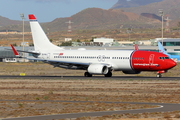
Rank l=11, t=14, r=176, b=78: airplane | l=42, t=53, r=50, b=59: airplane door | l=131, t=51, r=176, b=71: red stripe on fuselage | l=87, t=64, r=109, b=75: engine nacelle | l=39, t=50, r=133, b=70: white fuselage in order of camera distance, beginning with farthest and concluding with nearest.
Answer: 1. l=42, t=53, r=50, b=59: airplane door
2. l=87, t=64, r=109, b=75: engine nacelle
3. l=39, t=50, r=133, b=70: white fuselage
4. l=11, t=14, r=176, b=78: airplane
5. l=131, t=51, r=176, b=71: red stripe on fuselage

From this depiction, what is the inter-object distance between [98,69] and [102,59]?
2.27 metres

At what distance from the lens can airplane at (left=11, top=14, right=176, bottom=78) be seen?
5353cm

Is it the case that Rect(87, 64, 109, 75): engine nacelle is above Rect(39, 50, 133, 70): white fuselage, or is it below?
below

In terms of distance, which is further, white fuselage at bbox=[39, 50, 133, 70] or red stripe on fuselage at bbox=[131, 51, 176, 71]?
white fuselage at bbox=[39, 50, 133, 70]

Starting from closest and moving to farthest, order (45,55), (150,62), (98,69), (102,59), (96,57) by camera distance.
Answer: (150,62) < (98,69) < (102,59) < (96,57) < (45,55)

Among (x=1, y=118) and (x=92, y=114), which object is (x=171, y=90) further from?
(x=1, y=118)

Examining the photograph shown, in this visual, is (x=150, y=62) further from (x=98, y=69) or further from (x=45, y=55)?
(x=45, y=55)

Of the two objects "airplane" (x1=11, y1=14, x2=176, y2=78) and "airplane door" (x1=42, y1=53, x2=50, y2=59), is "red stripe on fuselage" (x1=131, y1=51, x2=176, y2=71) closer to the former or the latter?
"airplane" (x1=11, y1=14, x2=176, y2=78)

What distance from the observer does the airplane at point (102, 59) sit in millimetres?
53531

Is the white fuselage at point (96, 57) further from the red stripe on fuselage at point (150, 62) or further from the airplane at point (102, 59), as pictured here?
the red stripe on fuselage at point (150, 62)

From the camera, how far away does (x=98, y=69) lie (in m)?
55.6

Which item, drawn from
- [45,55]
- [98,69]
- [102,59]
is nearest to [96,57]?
[102,59]

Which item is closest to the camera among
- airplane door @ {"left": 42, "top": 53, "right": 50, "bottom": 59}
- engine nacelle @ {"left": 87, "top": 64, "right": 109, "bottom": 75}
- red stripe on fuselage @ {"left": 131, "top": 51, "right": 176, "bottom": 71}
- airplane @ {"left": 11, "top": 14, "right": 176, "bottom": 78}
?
red stripe on fuselage @ {"left": 131, "top": 51, "right": 176, "bottom": 71}

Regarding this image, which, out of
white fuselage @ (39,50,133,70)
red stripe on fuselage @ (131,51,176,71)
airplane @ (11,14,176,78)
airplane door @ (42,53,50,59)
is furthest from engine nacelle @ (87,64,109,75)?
airplane door @ (42,53,50,59)
